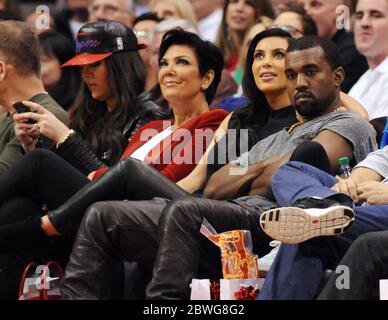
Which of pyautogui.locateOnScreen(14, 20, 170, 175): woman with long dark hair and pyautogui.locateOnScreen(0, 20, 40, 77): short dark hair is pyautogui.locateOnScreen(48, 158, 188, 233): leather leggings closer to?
pyautogui.locateOnScreen(14, 20, 170, 175): woman with long dark hair

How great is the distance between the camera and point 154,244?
5562mm

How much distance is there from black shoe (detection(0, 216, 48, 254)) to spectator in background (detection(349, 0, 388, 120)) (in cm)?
210

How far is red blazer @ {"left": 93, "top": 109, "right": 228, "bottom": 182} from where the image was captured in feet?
20.7

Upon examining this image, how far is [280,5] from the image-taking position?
815 cm

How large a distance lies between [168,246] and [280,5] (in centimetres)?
329

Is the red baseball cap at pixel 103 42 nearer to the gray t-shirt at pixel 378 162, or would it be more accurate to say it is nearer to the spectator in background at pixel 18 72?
the spectator in background at pixel 18 72

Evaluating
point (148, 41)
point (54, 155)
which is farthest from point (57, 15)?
point (54, 155)

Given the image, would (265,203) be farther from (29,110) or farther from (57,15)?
(57,15)

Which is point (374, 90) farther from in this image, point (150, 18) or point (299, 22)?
point (150, 18)

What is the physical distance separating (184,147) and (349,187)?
1.27m

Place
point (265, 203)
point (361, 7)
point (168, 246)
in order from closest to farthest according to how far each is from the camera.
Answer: point (168, 246), point (265, 203), point (361, 7)

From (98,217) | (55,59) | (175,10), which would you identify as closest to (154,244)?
(98,217)

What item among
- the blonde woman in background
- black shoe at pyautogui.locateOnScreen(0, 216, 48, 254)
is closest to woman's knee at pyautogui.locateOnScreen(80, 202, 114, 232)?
black shoe at pyautogui.locateOnScreen(0, 216, 48, 254)

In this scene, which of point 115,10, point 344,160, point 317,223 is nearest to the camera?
point 317,223
